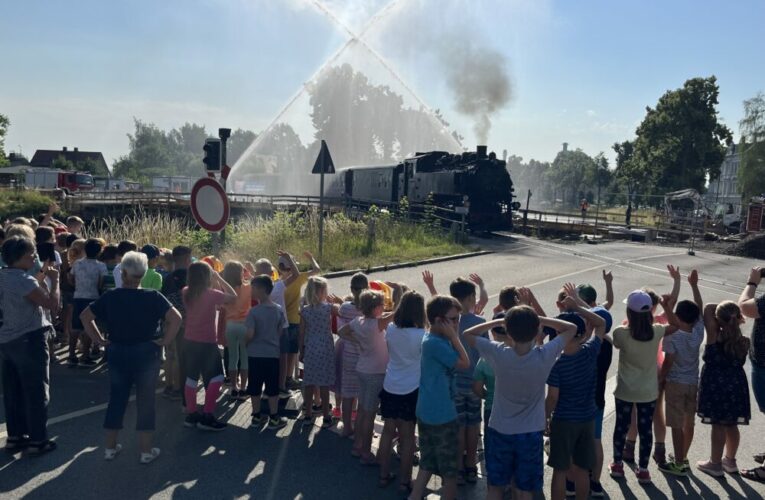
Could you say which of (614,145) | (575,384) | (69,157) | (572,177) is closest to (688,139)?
(614,145)

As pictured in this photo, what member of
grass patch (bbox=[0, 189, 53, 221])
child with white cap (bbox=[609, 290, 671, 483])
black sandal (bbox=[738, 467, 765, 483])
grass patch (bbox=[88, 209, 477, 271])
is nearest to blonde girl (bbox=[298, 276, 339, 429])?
child with white cap (bbox=[609, 290, 671, 483])

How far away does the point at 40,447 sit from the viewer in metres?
4.94

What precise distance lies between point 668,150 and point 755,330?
5075 centimetres

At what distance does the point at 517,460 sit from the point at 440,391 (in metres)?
0.67

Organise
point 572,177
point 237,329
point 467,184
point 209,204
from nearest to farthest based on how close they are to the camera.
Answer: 1. point 237,329
2. point 209,204
3. point 467,184
4. point 572,177

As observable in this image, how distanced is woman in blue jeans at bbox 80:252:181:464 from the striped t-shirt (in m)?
3.07

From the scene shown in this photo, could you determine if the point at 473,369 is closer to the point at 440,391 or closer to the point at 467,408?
the point at 467,408

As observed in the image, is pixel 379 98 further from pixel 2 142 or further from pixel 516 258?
pixel 516 258

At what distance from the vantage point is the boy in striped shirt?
4078mm

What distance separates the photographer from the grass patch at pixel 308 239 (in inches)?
633

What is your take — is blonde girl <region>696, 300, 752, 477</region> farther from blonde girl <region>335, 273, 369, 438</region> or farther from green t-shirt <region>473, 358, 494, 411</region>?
blonde girl <region>335, 273, 369, 438</region>

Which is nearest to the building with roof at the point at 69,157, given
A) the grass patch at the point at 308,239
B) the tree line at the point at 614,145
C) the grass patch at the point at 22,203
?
the tree line at the point at 614,145

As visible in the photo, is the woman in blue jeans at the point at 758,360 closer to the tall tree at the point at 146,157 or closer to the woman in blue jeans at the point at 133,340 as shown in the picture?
the woman in blue jeans at the point at 133,340

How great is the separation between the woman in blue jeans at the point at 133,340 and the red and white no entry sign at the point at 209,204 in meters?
3.00
